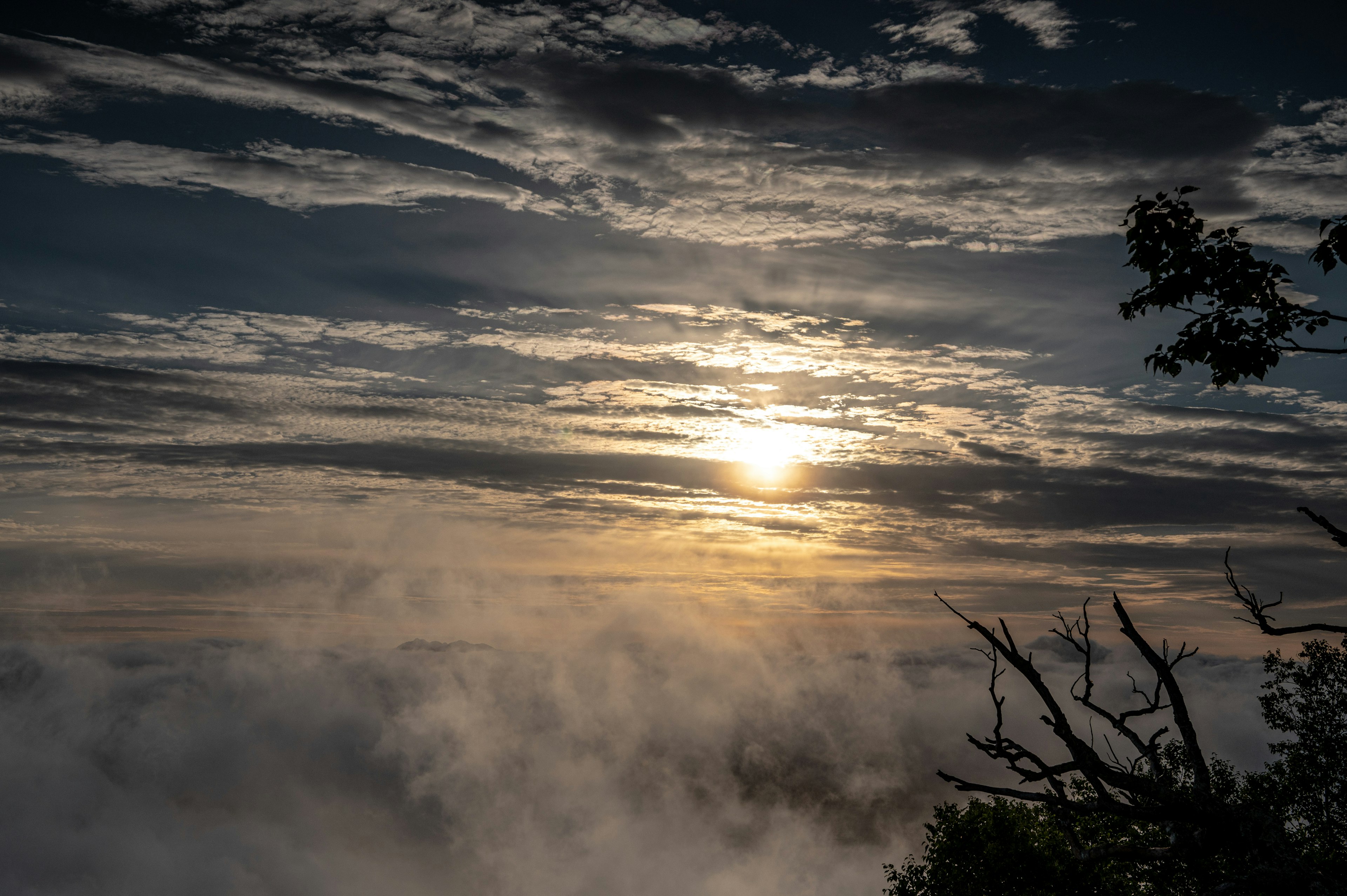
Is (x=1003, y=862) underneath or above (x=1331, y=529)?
underneath

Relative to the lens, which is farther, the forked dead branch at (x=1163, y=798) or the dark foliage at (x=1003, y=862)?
the dark foliage at (x=1003, y=862)

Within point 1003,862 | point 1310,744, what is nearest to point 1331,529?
point 1003,862

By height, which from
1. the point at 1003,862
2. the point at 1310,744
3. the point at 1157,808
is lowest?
the point at 1003,862

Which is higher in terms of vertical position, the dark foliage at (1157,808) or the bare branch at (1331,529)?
the bare branch at (1331,529)

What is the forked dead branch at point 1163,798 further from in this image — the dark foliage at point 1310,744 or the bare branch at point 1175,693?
the dark foliage at point 1310,744

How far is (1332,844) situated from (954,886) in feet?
46.2

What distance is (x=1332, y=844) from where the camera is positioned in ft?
96.3

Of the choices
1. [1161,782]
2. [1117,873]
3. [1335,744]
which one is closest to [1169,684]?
[1161,782]

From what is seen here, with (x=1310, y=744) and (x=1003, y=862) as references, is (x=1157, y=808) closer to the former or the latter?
(x=1003, y=862)

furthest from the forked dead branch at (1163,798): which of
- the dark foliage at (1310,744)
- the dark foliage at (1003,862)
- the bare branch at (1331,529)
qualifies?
the dark foliage at (1310,744)

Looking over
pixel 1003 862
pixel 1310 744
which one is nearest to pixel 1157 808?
pixel 1003 862

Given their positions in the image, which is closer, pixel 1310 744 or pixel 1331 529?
pixel 1331 529

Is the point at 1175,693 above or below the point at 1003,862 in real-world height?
above

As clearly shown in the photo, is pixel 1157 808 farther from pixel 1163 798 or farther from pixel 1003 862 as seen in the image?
pixel 1003 862
